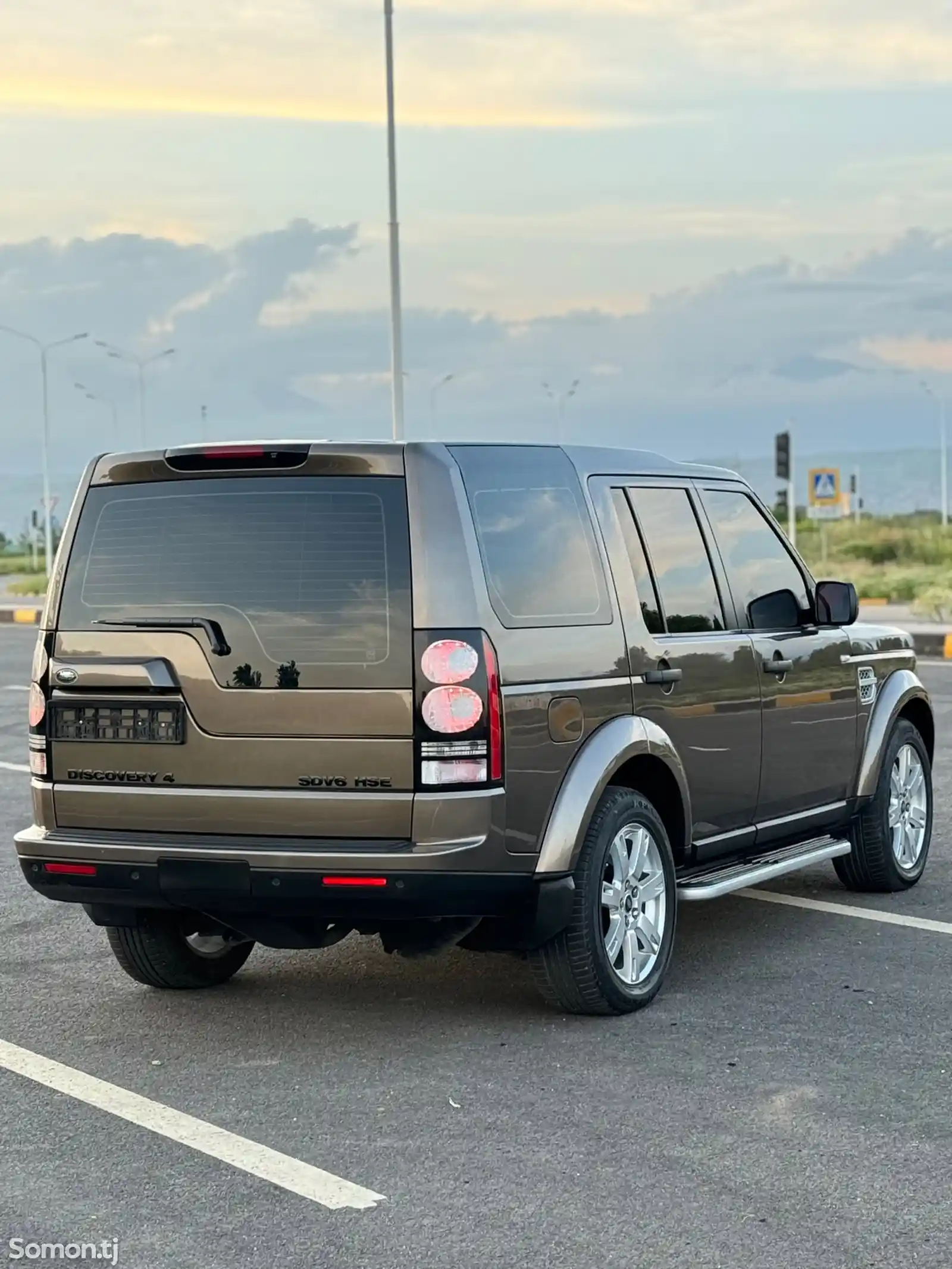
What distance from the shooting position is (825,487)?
34750 millimetres

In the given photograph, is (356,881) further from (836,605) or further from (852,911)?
(852,911)

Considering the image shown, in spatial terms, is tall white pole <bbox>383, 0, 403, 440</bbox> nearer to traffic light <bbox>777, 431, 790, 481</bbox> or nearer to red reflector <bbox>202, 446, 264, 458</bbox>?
traffic light <bbox>777, 431, 790, 481</bbox>

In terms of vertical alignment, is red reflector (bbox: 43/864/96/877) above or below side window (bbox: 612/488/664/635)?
below

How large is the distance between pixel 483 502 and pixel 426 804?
1006 mm

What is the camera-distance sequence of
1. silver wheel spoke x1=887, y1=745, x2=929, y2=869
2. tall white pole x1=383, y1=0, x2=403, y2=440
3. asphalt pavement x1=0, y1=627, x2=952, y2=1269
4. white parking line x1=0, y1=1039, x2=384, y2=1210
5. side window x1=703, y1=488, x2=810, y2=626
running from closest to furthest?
asphalt pavement x1=0, y1=627, x2=952, y2=1269 < white parking line x1=0, y1=1039, x2=384, y2=1210 < side window x1=703, y1=488, x2=810, y2=626 < silver wheel spoke x1=887, y1=745, x2=929, y2=869 < tall white pole x1=383, y1=0, x2=403, y2=440

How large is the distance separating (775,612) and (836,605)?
0.27 meters

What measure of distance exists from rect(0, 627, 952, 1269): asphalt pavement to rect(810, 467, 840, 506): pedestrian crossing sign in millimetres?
27773

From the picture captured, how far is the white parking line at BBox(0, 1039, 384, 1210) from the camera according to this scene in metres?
4.42

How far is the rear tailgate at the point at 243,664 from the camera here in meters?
5.56

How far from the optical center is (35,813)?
613 cm

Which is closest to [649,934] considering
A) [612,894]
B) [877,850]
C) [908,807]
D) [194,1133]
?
[612,894]

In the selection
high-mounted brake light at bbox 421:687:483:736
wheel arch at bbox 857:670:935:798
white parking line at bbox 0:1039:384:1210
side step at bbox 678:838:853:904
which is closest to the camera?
white parking line at bbox 0:1039:384:1210

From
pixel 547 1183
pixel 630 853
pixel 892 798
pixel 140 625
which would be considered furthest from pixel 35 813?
pixel 892 798

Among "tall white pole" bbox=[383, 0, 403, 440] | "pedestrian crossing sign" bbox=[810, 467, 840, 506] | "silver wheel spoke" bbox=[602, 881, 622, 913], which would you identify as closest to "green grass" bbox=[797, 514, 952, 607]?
"pedestrian crossing sign" bbox=[810, 467, 840, 506]
